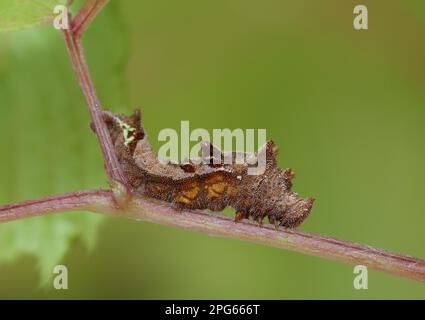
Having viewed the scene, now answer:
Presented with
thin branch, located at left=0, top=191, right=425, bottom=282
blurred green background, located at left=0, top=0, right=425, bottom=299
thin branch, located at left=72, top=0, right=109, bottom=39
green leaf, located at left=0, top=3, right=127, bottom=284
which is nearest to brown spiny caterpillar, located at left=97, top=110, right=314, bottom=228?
thin branch, located at left=0, top=191, right=425, bottom=282

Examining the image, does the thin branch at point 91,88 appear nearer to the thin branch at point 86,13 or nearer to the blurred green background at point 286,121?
the thin branch at point 86,13

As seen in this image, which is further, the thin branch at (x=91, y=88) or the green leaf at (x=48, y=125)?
the green leaf at (x=48, y=125)

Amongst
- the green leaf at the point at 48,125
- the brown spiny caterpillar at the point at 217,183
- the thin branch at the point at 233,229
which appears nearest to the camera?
the thin branch at the point at 233,229

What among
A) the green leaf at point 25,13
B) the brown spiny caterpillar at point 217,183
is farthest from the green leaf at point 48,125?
the green leaf at point 25,13

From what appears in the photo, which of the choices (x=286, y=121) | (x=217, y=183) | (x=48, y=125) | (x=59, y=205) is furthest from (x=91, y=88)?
(x=286, y=121)

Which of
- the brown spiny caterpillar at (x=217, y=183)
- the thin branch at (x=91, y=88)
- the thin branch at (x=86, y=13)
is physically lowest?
the brown spiny caterpillar at (x=217, y=183)

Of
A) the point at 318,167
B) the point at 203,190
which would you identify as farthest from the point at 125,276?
the point at 203,190

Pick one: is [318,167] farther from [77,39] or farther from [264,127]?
[77,39]
